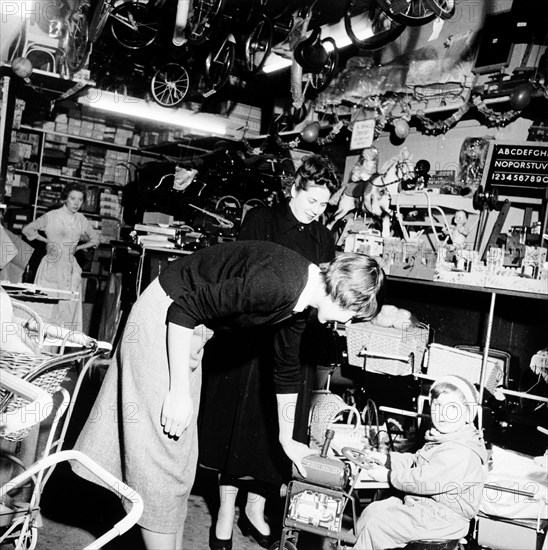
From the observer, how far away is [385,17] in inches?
223

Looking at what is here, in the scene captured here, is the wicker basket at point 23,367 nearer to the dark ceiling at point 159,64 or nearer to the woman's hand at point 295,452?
the woman's hand at point 295,452

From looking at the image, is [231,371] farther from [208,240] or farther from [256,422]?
[208,240]

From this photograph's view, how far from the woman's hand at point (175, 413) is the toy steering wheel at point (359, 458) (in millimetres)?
820

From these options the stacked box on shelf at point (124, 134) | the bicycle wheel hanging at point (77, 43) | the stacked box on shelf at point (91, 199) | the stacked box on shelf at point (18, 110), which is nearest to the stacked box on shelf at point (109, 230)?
the stacked box on shelf at point (91, 199)

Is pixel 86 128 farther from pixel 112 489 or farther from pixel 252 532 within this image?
pixel 112 489

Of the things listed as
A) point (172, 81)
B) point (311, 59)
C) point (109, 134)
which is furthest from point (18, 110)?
point (311, 59)

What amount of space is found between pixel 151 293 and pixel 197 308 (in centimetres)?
30

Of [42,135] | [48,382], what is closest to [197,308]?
[48,382]

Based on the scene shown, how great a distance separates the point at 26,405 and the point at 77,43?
589cm

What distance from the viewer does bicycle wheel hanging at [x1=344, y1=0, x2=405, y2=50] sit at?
5.45m

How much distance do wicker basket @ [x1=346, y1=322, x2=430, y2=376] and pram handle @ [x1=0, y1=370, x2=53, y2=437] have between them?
2.83 m

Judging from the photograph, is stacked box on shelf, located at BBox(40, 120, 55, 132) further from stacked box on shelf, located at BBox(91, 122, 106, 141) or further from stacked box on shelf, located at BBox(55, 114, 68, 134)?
stacked box on shelf, located at BBox(91, 122, 106, 141)

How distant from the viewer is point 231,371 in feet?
9.75

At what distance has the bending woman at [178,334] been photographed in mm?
1893
